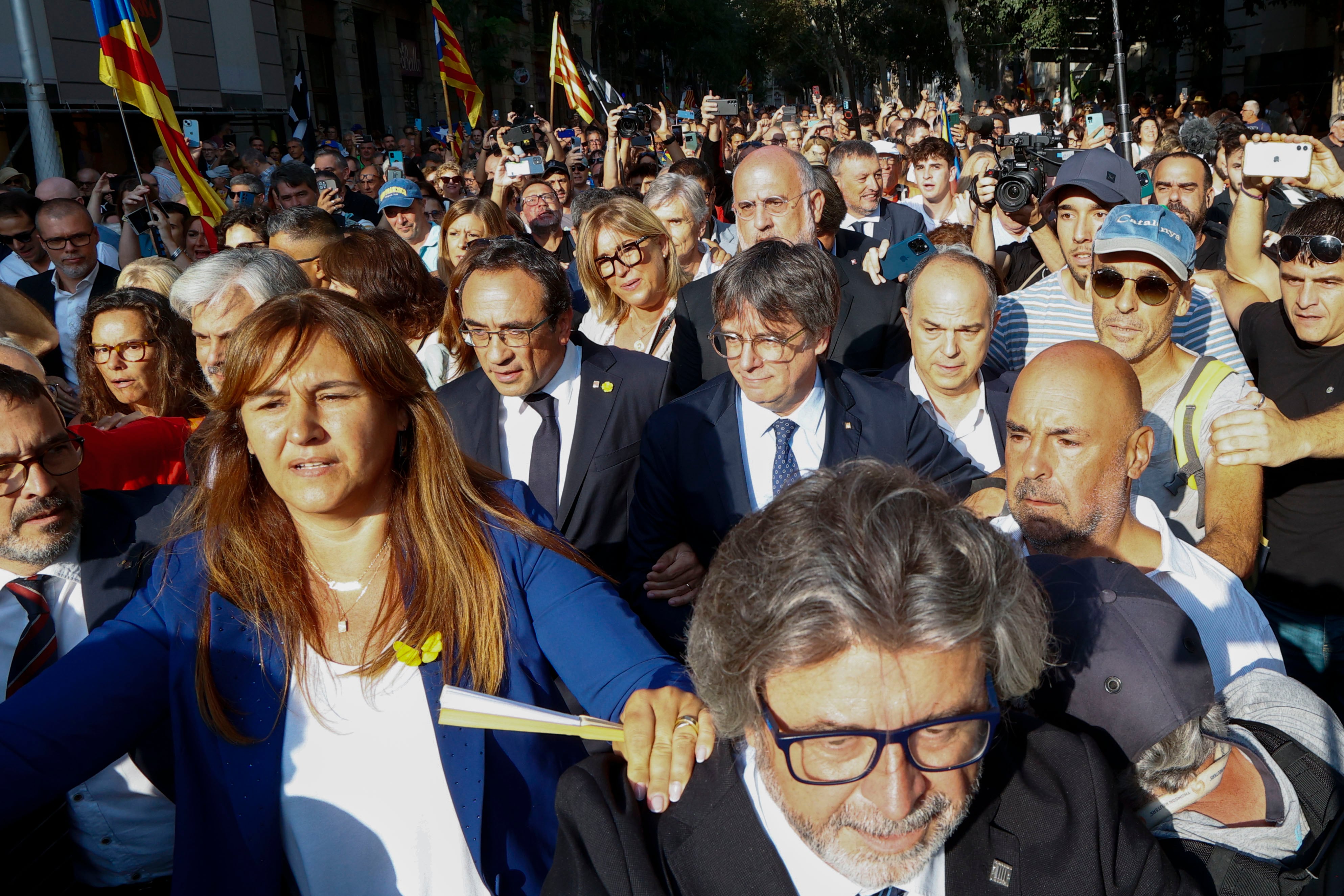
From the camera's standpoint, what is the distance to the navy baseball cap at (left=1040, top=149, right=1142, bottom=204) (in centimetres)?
419

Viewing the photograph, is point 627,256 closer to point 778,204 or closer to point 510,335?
point 778,204

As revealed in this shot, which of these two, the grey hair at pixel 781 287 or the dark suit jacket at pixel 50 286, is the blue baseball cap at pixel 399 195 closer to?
the dark suit jacket at pixel 50 286

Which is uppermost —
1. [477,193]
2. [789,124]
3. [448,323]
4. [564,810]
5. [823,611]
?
[789,124]

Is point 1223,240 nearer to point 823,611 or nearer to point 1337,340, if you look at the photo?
point 1337,340

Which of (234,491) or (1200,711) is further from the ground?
(234,491)

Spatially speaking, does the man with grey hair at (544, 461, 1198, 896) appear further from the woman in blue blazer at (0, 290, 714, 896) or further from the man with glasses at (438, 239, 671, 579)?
the man with glasses at (438, 239, 671, 579)

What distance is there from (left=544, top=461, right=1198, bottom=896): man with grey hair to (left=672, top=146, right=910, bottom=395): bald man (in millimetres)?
2442

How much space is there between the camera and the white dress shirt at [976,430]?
3617 millimetres

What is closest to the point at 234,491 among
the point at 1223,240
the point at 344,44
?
the point at 1223,240

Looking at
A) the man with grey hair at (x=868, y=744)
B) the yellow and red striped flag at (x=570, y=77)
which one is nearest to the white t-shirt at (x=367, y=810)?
the man with grey hair at (x=868, y=744)

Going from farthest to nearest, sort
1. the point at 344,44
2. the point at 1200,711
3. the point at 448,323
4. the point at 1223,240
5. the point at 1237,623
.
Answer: the point at 344,44 < the point at 1223,240 < the point at 448,323 < the point at 1237,623 < the point at 1200,711

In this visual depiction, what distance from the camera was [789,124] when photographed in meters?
15.0

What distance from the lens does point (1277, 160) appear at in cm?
422

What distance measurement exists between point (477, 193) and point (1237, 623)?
960cm
